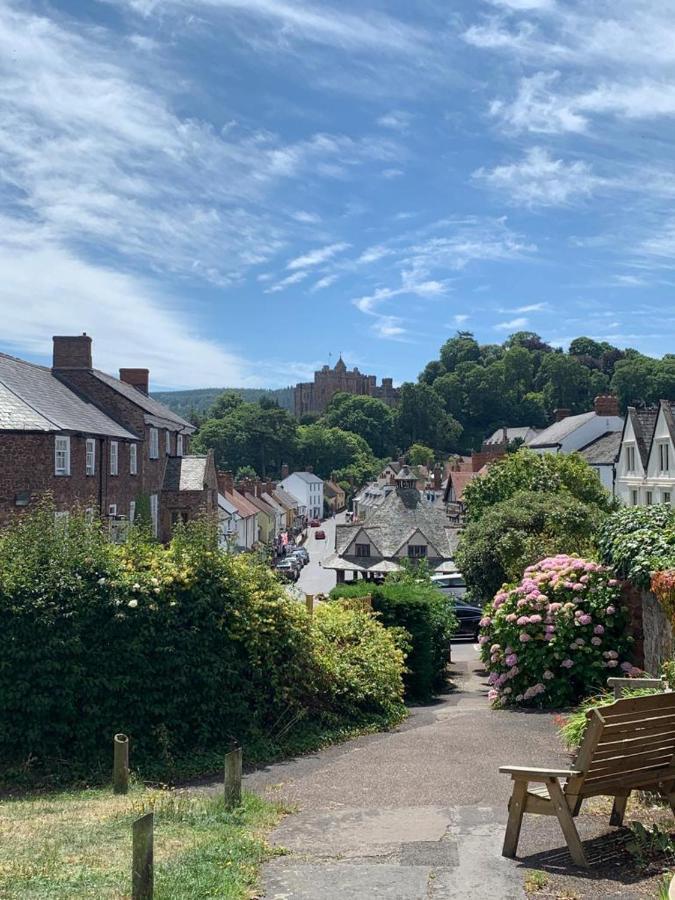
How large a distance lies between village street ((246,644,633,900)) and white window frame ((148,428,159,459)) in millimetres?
29998

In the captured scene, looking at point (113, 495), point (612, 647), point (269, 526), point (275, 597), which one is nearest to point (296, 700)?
point (275, 597)

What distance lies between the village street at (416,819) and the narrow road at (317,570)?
36.9ft

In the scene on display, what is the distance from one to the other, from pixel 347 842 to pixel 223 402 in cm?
18279

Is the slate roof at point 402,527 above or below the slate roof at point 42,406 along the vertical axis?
below

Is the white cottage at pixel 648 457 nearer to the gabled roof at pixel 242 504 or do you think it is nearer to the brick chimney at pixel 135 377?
the brick chimney at pixel 135 377

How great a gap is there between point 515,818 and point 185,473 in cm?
3863

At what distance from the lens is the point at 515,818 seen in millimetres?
6547

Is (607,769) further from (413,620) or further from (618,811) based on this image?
(413,620)

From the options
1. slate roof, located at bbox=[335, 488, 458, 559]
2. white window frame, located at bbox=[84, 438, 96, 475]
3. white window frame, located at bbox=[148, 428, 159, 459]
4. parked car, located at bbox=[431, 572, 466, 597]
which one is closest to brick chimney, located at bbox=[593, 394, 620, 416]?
slate roof, located at bbox=[335, 488, 458, 559]

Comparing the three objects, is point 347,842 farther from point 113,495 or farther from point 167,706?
point 113,495

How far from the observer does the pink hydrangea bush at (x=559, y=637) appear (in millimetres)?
13258

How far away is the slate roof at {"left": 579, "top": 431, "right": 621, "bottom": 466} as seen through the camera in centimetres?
5747

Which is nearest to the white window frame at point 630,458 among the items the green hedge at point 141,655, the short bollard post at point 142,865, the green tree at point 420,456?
the green hedge at point 141,655

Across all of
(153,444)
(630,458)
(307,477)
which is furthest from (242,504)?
(307,477)
